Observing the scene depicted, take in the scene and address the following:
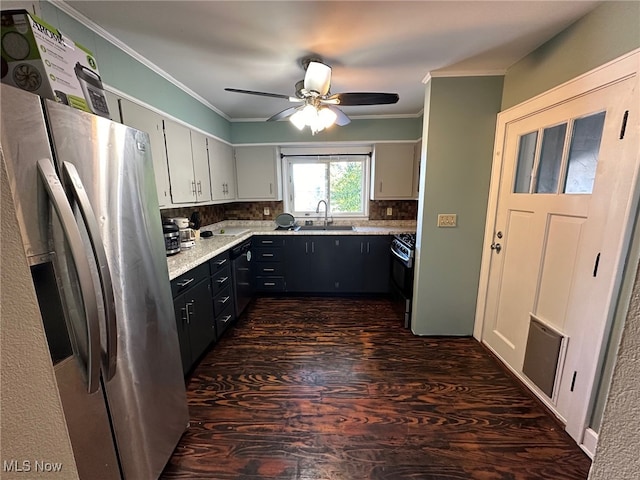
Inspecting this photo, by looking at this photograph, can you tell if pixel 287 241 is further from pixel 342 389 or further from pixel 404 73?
pixel 404 73

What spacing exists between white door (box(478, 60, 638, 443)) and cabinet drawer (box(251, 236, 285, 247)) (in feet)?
7.60

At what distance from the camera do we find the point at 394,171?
3.52 meters

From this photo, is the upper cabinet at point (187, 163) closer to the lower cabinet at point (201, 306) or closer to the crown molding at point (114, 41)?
the crown molding at point (114, 41)

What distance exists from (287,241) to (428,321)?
1.88 metres

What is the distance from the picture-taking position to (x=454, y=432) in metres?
1.54

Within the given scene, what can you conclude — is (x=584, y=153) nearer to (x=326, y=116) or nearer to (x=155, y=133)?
(x=326, y=116)

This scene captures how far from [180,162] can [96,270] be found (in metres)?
1.78

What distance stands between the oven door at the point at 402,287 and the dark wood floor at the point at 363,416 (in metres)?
0.28

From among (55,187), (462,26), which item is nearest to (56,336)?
(55,187)

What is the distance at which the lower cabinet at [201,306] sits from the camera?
1811 mm

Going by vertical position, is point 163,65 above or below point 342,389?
above

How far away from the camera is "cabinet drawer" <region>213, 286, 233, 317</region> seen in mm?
2327

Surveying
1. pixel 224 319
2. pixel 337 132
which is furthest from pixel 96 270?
pixel 337 132

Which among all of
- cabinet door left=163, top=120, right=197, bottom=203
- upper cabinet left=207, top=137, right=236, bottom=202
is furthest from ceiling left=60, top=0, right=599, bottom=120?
upper cabinet left=207, top=137, right=236, bottom=202
